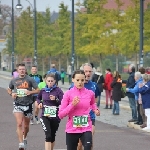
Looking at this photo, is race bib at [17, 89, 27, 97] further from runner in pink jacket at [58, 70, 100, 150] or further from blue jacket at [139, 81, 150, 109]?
blue jacket at [139, 81, 150, 109]

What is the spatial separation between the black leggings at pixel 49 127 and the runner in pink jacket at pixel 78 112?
84.3 inches

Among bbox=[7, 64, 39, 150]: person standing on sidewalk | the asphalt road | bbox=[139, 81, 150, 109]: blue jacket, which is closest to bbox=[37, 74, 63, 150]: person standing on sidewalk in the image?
bbox=[7, 64, 39, 150]: person standing on sidewalk

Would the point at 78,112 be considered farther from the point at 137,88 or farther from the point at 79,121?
the point at 137,88

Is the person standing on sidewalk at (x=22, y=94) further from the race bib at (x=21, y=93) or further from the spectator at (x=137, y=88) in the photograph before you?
the spectator at (x=137, y=88)

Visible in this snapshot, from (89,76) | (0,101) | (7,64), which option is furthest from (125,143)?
(7,64)

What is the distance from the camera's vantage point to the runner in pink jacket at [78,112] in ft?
32.2

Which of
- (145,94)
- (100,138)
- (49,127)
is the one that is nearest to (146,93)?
(145,94)

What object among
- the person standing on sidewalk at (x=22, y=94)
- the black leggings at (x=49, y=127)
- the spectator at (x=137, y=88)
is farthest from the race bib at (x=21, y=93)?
the spectator at (x=137, y=88)

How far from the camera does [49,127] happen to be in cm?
1219

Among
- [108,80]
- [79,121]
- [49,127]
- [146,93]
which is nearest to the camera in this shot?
[79,121]

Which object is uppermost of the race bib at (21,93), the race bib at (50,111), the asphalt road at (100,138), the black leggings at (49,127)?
the race bib at (21,93)

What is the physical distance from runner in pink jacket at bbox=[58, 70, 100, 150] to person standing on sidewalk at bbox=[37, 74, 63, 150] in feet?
7.09

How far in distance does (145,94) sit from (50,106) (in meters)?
6.98

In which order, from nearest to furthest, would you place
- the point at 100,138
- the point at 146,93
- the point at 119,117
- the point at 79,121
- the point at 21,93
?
1. the point at 79,121
2. the point at 21,93
3. the point at 100,138
4. the point at 146,93
5. the point at 119,117
